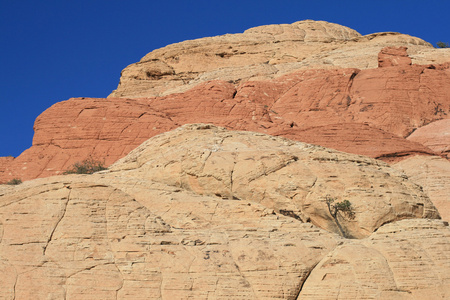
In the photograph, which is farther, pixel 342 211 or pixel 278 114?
pixel 278 114

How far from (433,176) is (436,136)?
7330 mm

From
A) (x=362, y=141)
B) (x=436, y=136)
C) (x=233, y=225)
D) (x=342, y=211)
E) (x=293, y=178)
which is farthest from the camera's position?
(x=436, y=136)

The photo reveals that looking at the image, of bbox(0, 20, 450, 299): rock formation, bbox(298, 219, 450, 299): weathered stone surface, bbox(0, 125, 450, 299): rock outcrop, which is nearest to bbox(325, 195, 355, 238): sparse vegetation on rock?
bbox(0, 20, 450, 299): rock formation

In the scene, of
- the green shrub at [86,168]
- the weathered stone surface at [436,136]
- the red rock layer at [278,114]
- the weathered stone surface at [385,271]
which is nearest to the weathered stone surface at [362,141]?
the red rock layer at [278,114]

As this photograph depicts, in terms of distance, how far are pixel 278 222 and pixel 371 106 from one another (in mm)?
19701

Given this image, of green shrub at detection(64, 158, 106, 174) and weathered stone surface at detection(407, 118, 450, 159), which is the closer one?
green shrub at detection(64, 158, 106, 174)

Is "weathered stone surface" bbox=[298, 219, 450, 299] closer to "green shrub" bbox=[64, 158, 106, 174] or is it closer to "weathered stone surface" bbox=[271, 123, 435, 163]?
"green shrub" bbox=[64, 158, 106, 174]

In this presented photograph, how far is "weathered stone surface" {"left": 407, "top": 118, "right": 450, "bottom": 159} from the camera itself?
2754 cm

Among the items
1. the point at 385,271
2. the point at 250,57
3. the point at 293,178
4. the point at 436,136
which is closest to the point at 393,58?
the point at 436,136

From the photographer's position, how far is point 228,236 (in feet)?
42.6

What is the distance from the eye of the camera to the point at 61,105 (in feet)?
96.5

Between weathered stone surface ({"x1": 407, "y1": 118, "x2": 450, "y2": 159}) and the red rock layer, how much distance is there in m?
0.80

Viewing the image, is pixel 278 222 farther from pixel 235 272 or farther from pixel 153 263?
pixel 153 263

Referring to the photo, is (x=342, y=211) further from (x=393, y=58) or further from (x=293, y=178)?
(x=393, y=58)
